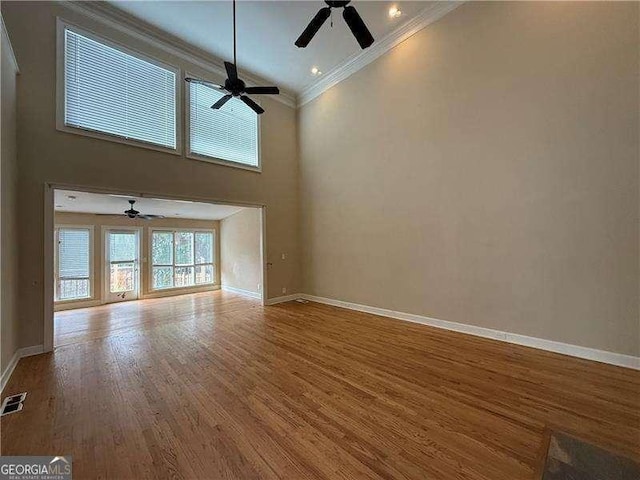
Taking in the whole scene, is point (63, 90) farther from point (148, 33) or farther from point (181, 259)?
point (181, 259)

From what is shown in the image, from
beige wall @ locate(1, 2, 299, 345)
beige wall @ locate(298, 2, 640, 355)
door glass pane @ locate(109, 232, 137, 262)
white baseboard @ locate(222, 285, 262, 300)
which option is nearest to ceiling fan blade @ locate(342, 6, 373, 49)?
beige wall @ locate(298, 2, 640, 355)

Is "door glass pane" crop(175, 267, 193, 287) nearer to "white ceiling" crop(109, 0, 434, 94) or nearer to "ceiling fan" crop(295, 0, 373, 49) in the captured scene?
"white ceiling" crop(109, 0, 434, 94)

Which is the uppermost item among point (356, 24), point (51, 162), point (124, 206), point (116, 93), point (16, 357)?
point (116, 93)

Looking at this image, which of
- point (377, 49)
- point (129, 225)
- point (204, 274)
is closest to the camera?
point (377, 49)

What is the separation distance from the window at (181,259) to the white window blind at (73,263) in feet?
4.91

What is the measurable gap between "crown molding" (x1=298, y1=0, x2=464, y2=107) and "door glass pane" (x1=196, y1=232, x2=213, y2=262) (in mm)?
5294

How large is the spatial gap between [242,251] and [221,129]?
148 inches

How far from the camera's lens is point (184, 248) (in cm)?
872

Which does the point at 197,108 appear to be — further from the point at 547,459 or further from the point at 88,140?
the point at 547,459

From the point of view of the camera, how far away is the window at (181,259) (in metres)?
8.16

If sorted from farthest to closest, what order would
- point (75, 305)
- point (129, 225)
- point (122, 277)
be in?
point (129, 225) → point (122, 277) → point (75, 305)

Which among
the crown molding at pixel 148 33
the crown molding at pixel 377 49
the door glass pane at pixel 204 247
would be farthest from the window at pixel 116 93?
the door glass pane at pixel 204 247

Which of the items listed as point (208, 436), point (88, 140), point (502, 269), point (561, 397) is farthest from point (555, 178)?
point (88, 140)

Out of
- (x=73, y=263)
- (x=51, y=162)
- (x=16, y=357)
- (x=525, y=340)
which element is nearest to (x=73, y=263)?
(x=73, y=263)
